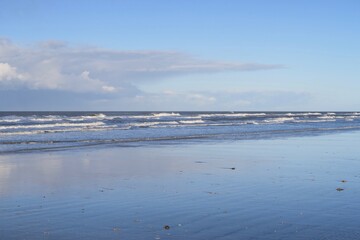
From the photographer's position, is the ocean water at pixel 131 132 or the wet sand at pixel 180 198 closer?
the wet sand at pixel 180 198

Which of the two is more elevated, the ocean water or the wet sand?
the ocean water

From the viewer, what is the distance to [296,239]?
269 inches

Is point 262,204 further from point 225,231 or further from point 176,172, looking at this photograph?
point 176,172

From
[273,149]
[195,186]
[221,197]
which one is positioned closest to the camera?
[221,197]

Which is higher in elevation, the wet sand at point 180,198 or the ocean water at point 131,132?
the ocean water at point 131,132

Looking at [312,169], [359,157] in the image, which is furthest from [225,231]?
[359,157]

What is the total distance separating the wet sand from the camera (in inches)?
288

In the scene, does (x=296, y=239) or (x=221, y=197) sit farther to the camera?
(x=221, y=197)

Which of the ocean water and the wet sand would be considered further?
the ocean water

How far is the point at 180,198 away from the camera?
980 centimetres

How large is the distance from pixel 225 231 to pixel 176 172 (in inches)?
261

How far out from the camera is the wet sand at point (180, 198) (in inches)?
288

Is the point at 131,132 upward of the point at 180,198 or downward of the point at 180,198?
upward

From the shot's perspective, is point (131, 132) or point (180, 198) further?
point (131, 132)
